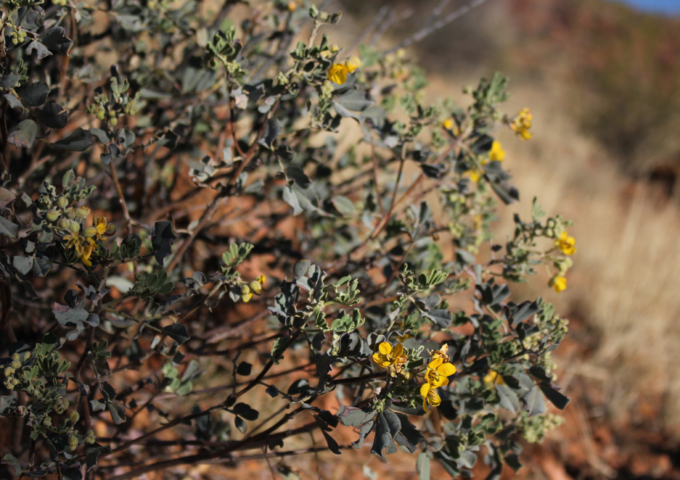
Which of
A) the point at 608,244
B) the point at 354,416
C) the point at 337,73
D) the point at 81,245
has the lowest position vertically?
the point at 354,416

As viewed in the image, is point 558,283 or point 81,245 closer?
point 81,245

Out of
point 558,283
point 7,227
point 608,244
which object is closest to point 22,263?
point 7,227

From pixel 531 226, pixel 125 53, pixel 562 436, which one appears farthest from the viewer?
pixel 562 436

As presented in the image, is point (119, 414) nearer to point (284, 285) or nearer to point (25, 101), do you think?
point (284, 285)

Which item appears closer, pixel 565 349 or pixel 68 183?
pixel 68 183

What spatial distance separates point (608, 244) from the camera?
4172mm

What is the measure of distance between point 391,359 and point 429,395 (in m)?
0.07

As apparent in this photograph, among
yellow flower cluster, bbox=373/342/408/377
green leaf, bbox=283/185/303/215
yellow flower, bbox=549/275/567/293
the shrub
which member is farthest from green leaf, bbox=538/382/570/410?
green leaf, bbox=283/185/303/215

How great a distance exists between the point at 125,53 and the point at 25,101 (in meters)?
0.58

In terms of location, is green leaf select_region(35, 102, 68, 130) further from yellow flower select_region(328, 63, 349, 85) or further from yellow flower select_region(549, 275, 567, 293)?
yellow flower select_region(549, 275, 567, 293)

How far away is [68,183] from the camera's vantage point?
0.66m

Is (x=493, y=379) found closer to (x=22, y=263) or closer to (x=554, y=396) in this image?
(x=554, y=396)

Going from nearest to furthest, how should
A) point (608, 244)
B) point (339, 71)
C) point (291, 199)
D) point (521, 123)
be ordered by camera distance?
point (339, 71), point (291, 199), point (521, 123), point (608, 244)

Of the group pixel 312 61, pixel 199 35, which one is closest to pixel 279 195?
pixel 199 35
